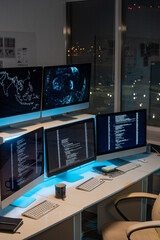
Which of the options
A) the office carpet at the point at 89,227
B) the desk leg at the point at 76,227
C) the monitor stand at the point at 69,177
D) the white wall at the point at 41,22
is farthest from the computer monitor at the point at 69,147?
the white wall at the point at 41,22

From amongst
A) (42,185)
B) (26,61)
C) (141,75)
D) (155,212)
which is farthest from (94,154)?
(26,61)

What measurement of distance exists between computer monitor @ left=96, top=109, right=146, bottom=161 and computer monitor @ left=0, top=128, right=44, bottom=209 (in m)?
0.68

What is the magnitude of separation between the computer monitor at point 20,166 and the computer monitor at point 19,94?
10.1 inches

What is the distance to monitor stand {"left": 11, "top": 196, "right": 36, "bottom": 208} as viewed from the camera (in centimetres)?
233

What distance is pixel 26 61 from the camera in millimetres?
4297

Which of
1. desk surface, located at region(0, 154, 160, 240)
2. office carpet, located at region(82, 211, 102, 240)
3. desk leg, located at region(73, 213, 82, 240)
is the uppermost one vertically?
desk surface, located at region(0, 154, 160, 240)

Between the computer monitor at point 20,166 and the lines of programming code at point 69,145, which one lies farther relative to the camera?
the lines of programming code at point 69,145

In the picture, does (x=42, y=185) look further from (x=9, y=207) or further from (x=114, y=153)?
(x=114, y=153)

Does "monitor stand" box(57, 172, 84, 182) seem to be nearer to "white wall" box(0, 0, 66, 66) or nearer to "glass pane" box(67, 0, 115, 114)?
"glass pane" box(67, 0, 115, 114)

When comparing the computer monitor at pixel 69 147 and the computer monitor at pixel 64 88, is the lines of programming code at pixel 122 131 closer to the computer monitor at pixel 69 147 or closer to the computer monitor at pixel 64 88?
the computer monitor at pixel 69 147

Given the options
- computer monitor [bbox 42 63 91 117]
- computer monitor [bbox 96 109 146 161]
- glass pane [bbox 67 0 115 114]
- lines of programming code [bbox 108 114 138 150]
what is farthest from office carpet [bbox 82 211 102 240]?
glass pane [bbox 67 0 115 114]

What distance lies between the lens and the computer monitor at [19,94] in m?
2.50

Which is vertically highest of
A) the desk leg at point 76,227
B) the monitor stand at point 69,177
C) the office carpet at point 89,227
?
the monitor stand at point 69,177

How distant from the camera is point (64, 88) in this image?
299 centimetres
